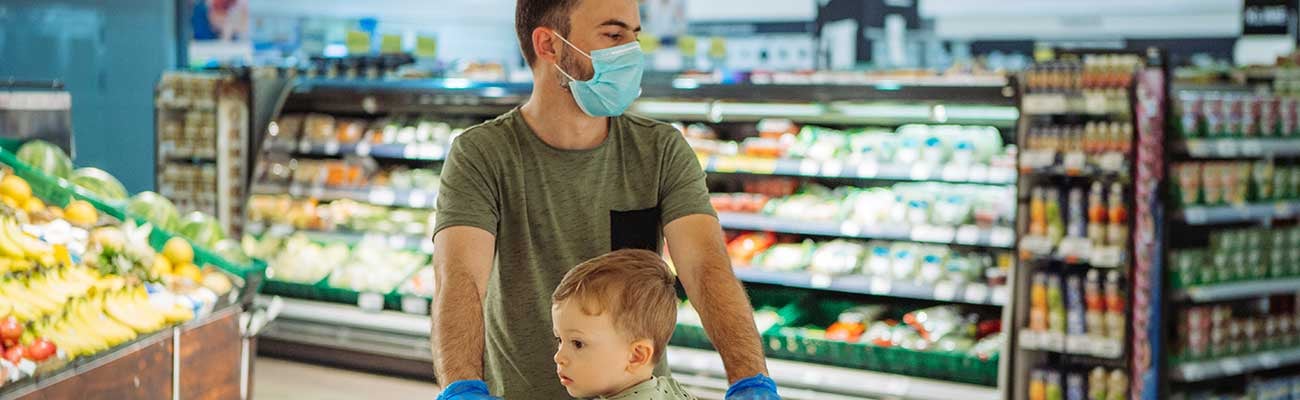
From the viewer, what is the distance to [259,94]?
21.4ft

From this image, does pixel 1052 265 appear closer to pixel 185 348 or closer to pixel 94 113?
pixel 185 348

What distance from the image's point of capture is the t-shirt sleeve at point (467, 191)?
77.8 inches

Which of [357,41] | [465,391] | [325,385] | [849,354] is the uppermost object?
[357,41]

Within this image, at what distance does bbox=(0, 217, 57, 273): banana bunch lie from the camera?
3115mm

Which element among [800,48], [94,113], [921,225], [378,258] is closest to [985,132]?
[921,225]

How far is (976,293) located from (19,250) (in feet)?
11.4

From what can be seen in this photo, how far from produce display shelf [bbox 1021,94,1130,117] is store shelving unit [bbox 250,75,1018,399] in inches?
4.0

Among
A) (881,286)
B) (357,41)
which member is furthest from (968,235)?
(357,41)

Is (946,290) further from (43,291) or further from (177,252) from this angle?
(43,291)

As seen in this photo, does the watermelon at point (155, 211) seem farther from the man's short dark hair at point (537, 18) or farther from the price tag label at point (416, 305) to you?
the man's short dark hair at point (537, 18)

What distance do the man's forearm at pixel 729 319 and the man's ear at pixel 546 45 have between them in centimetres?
46

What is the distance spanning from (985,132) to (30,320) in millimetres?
3770

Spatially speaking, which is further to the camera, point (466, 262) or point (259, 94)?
point (259, 94)

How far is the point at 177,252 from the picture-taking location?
12.3 feet
